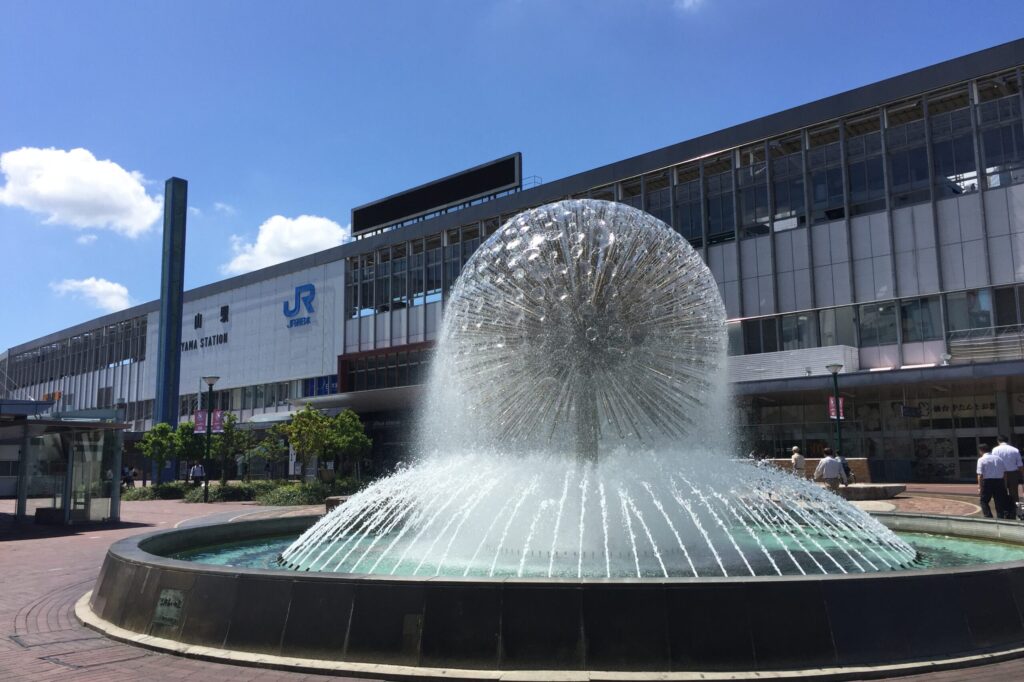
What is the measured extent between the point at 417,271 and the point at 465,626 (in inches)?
1827

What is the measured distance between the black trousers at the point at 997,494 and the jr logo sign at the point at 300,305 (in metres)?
49.2

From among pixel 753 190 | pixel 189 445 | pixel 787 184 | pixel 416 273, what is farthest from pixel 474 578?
pixel 416 273

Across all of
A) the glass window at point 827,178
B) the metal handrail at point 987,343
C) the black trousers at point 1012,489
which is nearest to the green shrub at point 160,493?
the glass window at point 827,178

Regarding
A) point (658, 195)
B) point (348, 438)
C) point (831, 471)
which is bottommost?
point (831, 471)

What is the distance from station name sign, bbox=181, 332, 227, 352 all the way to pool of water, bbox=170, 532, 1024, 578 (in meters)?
55.4

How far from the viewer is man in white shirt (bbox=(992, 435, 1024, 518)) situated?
44.4ft

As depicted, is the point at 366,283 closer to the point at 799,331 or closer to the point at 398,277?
the point at 398,277

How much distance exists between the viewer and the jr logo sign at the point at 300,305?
57.3 m

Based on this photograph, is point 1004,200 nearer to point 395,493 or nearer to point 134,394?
point 395,493

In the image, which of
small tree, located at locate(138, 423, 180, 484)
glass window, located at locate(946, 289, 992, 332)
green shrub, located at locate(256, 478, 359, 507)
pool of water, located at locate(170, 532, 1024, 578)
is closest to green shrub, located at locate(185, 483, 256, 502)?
green shrub, located at locate(256, 478, 359, 507)

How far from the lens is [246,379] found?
6188 centimetres

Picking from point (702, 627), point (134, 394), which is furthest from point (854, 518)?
point (134, 394)

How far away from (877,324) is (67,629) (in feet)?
104

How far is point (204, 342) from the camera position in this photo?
6638 cm
